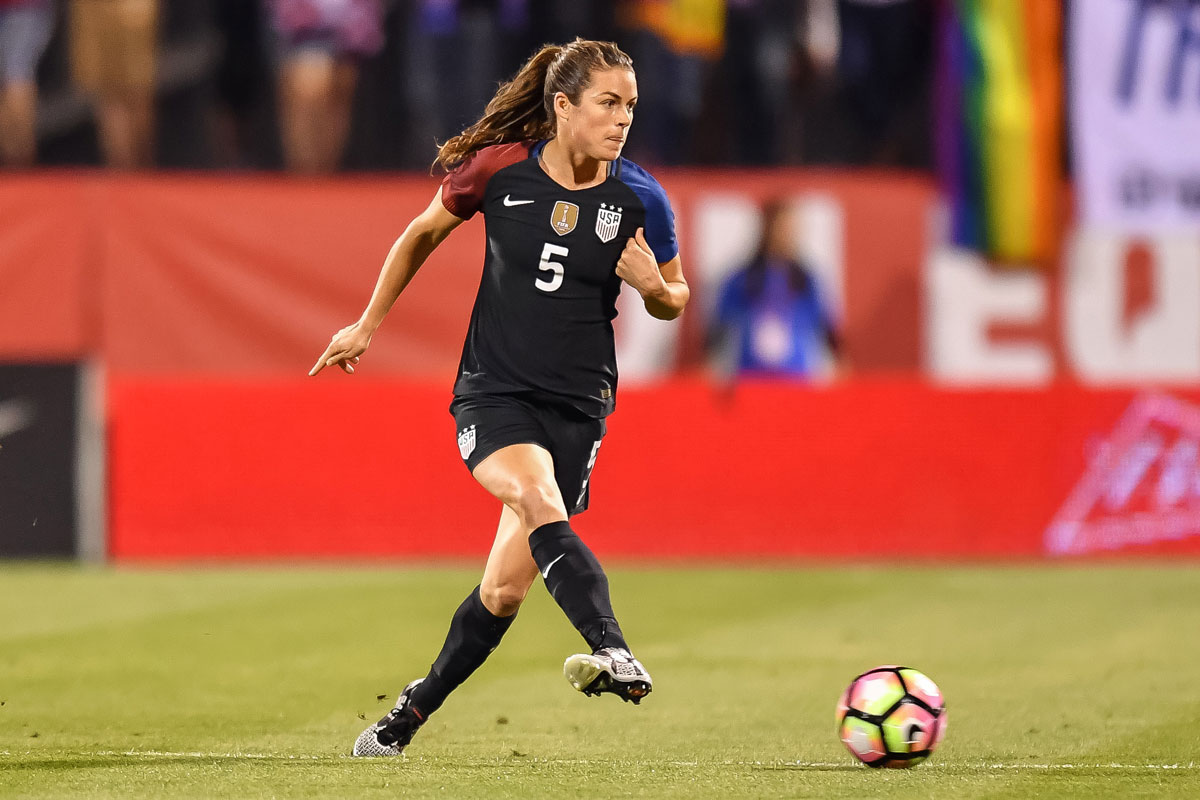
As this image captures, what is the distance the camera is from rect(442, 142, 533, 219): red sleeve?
600 cm

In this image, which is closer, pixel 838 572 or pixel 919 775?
pixel 919 775

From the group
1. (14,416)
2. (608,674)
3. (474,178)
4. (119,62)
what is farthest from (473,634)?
(119,62)

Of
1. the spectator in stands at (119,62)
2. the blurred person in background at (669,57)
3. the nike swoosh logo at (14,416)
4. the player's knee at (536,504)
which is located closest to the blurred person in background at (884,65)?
the blurred person in background at (669,57)

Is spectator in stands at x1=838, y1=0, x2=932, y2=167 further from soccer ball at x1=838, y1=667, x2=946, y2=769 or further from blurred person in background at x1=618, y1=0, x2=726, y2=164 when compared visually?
soccer ball at x1=838, y1=667, x2=946, y2=769

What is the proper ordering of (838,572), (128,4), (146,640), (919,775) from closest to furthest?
(919,775)
(146,640)
(838,572)
(128,4)

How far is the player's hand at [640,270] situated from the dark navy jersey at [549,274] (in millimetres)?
168

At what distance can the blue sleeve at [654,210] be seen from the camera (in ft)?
19.6

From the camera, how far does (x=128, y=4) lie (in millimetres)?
14953

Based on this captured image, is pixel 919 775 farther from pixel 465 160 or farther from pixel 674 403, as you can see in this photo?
pixel 674 403

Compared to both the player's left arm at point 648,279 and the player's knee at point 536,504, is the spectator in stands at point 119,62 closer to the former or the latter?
the player's left arm at point 648,279

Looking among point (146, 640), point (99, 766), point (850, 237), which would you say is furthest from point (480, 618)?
point (850, 237)

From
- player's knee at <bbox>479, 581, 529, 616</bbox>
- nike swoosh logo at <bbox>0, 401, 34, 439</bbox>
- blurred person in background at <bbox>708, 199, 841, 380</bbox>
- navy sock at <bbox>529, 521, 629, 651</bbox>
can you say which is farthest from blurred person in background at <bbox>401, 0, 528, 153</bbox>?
navy sock at <bbox>529, 521, 629, 651</bbox>

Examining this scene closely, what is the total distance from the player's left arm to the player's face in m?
0.30

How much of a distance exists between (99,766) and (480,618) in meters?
1.25
